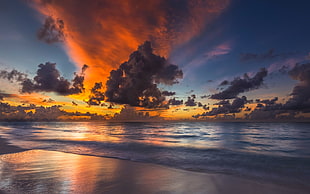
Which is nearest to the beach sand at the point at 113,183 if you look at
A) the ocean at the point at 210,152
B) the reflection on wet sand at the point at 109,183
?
the reflection on wet sand at the point at 109,183

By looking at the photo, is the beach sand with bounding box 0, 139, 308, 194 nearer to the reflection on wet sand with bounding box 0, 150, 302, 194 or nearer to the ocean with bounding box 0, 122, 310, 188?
the reflection on wet sand with bounding box 0, 150, 302, 194

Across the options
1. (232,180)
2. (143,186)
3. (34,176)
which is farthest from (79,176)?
(232,180)

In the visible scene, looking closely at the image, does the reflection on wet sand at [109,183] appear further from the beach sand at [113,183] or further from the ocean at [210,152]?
the ocean at [210,152]

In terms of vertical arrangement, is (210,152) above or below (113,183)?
below

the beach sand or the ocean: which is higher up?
the beach sand

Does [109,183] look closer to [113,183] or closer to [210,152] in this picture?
[113,183]

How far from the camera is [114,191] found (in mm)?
5961

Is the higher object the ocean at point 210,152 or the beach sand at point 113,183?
the beach sand at point 113,183

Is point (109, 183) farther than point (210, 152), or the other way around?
point (210, 152)

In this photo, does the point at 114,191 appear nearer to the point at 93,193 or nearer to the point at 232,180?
the point at 93,193

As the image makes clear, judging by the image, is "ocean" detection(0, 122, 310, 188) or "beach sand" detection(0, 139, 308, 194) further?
"ocean" detection(0, 122, 310, 188)

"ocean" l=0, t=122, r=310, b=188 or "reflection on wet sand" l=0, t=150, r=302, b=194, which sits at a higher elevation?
"reflection on wet sand" l=0, t=150, r=302, b=194

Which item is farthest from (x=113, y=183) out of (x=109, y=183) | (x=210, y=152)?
(x=210, y=152)

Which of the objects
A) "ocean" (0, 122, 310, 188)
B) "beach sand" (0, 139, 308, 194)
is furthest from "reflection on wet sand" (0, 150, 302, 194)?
"ocean" (0, 122, 310, 188)
